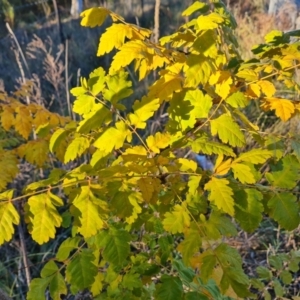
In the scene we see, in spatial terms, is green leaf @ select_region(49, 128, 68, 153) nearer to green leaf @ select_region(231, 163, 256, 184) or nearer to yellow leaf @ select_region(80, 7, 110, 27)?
yellow leaf @ select_region(80, 7, 110, 27)

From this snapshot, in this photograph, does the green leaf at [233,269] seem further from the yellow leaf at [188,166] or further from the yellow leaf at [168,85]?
the yellow leaf at [168,85]

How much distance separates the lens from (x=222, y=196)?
0.97m

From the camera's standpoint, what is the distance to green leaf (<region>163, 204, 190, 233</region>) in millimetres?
1023

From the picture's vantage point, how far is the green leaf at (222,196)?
3.14 feet

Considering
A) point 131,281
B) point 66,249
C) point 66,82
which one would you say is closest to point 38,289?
point 66,249

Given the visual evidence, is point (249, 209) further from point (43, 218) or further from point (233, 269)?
point (43, 218)

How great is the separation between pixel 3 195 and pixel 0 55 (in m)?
4.90

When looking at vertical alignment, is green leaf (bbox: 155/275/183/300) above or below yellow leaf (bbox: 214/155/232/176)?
below

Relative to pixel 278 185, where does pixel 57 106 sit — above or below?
below

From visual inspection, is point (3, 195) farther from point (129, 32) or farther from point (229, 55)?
point (229, 55)

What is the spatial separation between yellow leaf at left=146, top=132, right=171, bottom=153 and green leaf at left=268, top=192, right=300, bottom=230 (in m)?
Result: 0.28

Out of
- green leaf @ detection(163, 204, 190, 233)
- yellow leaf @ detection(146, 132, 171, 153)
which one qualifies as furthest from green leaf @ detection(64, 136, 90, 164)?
green leaf @ detection(163, 204, 190, 233)

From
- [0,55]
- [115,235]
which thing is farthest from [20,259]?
[0,55]

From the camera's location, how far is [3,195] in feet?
3.36
